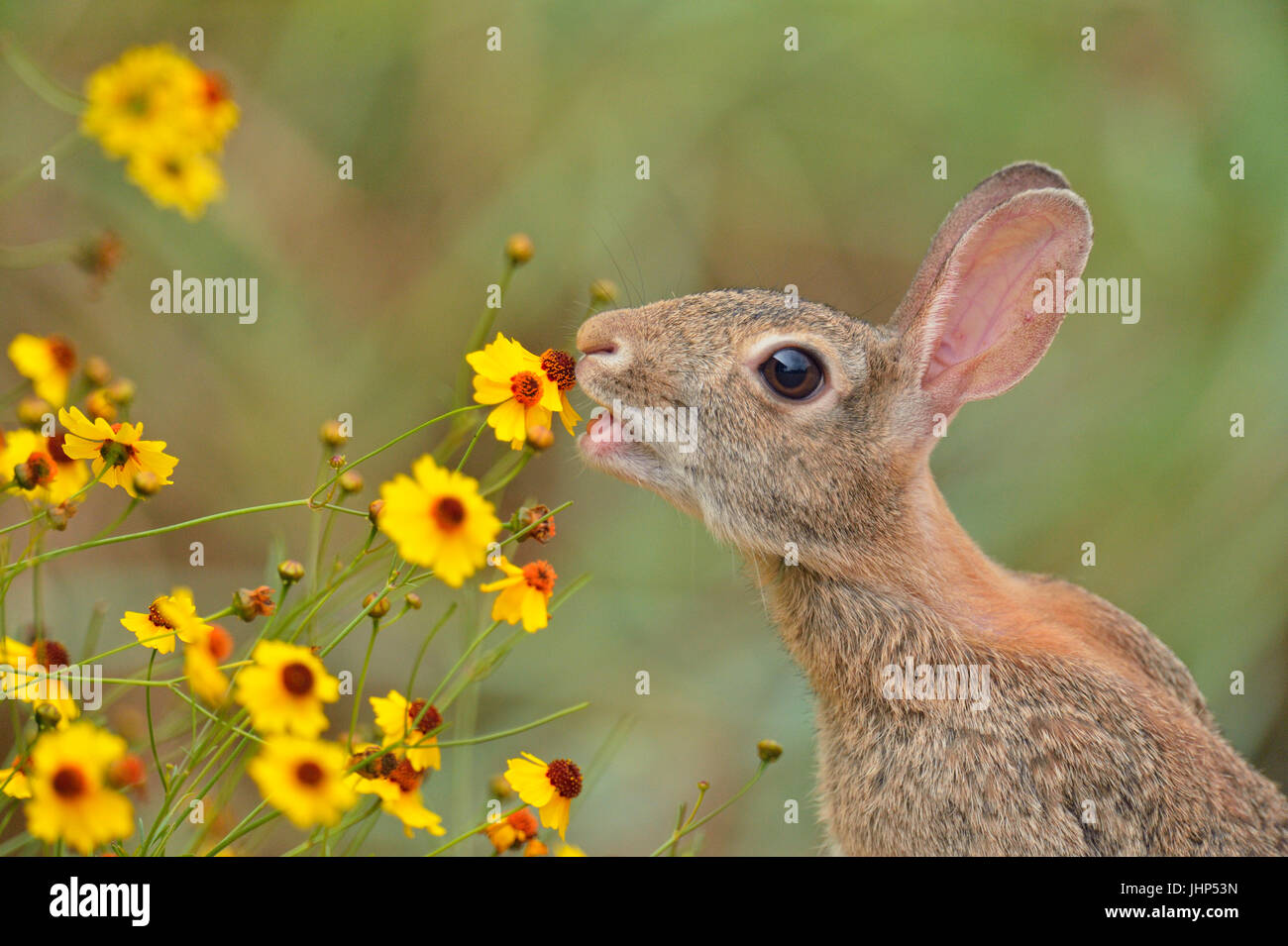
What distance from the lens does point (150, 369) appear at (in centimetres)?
366

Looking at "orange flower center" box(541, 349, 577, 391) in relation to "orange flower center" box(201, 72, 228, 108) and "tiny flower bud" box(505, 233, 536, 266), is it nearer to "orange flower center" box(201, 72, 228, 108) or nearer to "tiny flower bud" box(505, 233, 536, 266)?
"tiny flower bud" box(505, 233, 536, 266)

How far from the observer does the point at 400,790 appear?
1.46 m

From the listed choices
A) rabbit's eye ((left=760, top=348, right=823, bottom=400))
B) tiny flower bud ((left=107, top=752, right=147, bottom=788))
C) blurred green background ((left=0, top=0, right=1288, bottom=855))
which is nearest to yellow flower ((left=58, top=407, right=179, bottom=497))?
tiny flower bud ((left=107, top=752, right=147, bottom=788))

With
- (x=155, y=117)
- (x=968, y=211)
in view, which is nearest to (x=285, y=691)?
(x=155, y=117)

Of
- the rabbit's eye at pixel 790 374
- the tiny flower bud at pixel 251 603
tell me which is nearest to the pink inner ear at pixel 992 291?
the rabbit's eye at pixel 790 374

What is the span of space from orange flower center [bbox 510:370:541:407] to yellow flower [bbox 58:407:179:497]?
18.0 inches

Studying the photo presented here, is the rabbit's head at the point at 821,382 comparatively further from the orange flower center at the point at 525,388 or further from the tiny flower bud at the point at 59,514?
the tiny flower bud at the point at 59,514

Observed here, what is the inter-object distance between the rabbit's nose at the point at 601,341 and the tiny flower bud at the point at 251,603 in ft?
3.61

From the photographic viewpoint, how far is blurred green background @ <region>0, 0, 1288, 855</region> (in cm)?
362

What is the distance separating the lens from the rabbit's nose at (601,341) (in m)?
2.39

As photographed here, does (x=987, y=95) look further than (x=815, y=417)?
Yes
